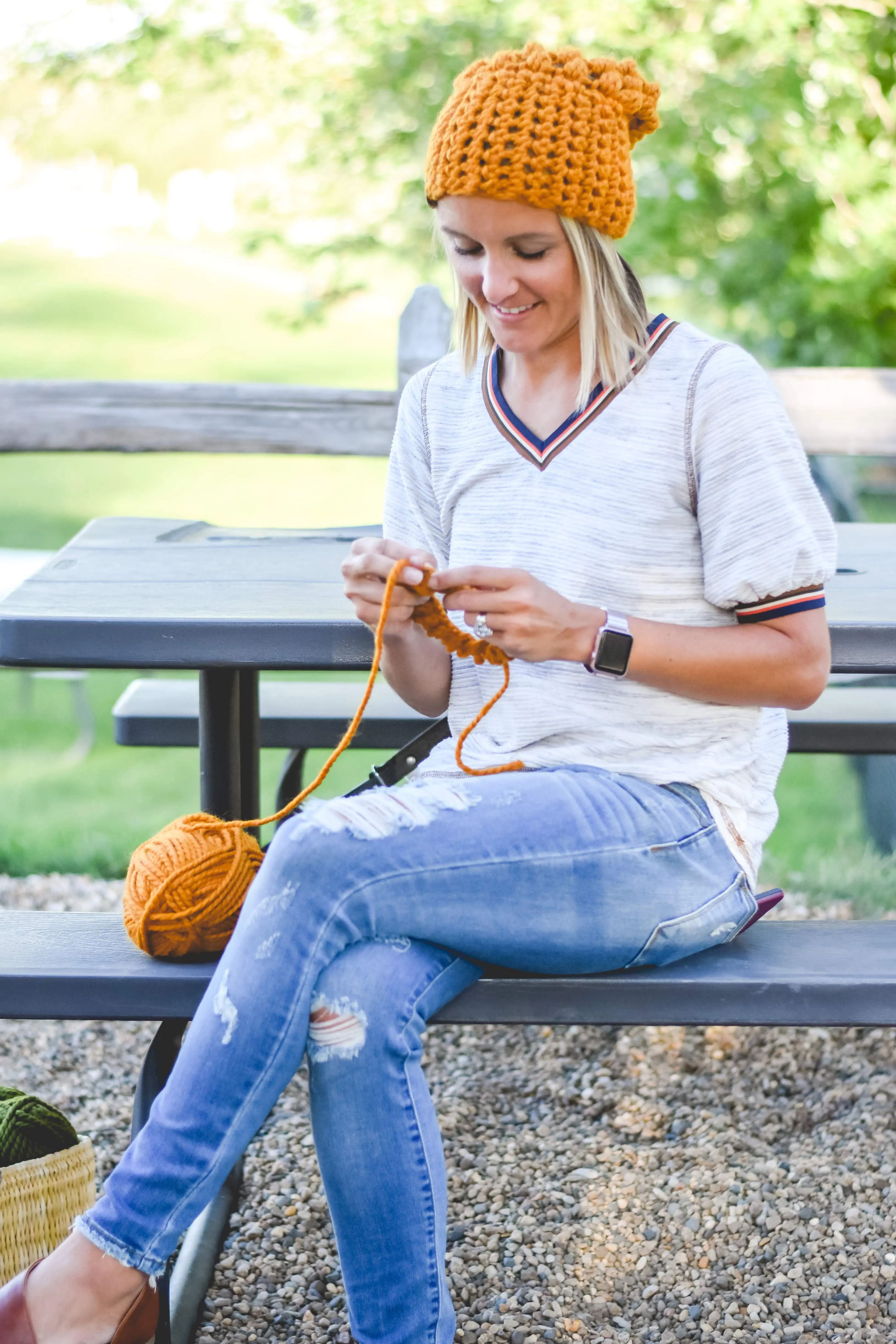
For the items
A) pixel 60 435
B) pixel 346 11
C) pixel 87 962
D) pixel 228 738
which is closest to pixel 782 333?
pixel 346 11

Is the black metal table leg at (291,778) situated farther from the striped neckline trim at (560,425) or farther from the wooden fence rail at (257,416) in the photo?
the striped neckline trim at (560,425)

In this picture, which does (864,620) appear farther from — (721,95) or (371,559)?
(721,95)

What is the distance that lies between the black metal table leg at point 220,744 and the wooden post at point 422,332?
159 cm

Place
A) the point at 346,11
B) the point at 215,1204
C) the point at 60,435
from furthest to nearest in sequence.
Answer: the point at 346,11, the point at 60,435, the point at 215,1204

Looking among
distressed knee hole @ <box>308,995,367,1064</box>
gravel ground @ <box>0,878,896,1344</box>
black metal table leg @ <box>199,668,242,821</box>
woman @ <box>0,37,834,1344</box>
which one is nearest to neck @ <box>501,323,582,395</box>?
woman @ <box>0,37,834,1344</box>

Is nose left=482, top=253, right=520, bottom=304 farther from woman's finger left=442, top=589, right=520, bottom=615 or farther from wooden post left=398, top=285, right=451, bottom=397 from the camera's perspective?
wooden post left=398, top=285, right=451, bottom=397

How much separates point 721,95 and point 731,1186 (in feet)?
15.7

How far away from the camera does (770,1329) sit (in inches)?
72.8

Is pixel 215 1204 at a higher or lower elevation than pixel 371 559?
lower

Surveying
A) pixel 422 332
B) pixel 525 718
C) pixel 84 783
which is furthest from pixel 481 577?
pixel 84 783

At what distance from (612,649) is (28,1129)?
1.00 m

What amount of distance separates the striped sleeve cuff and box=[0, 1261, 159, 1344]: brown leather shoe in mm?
1019

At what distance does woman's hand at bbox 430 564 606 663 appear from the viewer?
1547 millimetres

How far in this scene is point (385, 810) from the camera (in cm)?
154
